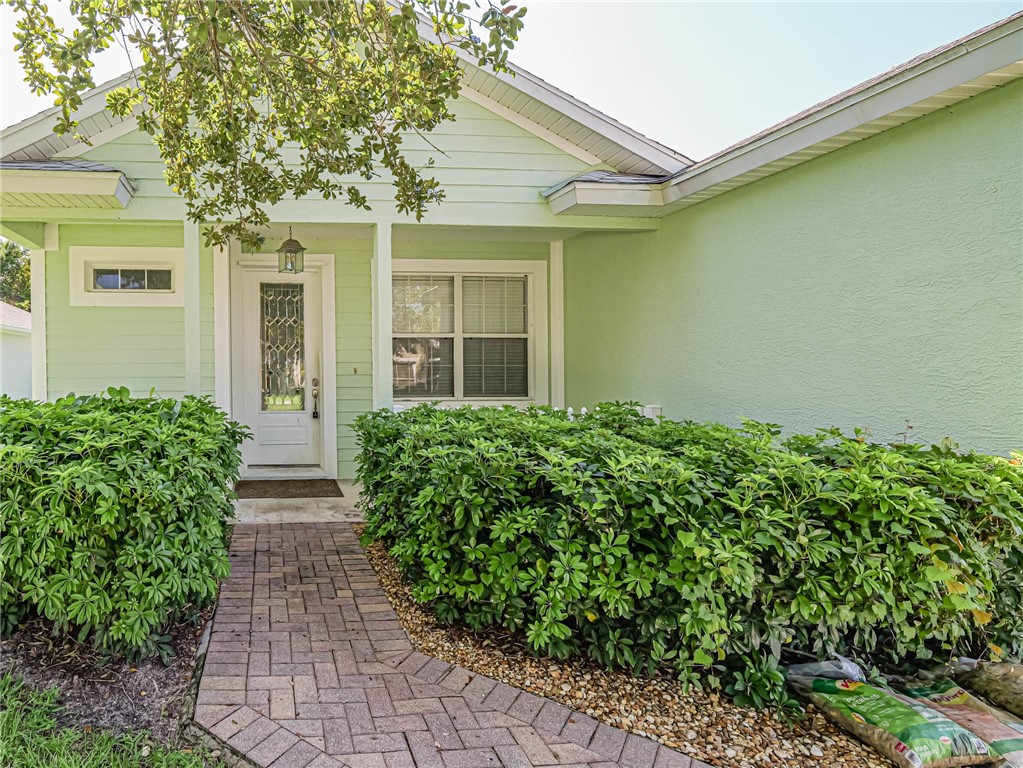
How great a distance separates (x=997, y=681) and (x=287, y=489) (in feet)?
19.7

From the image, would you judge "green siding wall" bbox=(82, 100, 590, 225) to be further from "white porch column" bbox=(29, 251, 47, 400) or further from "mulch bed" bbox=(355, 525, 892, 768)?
"mulch bed" bbox=(355, 525, 892, 768)

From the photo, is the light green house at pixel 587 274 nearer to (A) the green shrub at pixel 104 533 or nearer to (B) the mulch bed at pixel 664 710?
(B) the mulch bed at pixel 664 710

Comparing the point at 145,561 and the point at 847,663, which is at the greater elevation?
the point at 145,561

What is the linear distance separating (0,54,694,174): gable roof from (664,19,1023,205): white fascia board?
812 mm

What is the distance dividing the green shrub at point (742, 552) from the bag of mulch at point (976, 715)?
0.47ft

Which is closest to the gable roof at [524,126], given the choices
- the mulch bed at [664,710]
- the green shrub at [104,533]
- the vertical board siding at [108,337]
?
the vertical board siding at [108,337]

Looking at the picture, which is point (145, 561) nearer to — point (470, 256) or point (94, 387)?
point (94, 387)

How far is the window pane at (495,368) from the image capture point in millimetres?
7469

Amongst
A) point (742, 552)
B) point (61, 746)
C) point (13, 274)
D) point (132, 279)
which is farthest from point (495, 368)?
point (13, 274)

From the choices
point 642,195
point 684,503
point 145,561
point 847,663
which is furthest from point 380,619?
point 642,195

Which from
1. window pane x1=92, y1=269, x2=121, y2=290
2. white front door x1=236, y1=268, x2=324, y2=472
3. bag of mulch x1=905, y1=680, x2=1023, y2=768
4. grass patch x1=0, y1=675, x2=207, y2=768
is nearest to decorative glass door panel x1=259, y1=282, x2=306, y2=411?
white front door x1=236, y1=268, x2=324, y2=472

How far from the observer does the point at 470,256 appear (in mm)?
7406

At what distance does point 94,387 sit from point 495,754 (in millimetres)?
6065

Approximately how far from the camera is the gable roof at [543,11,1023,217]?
2877 millimetres
